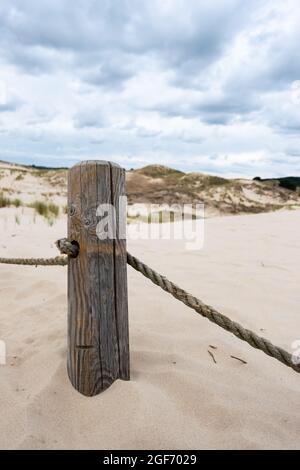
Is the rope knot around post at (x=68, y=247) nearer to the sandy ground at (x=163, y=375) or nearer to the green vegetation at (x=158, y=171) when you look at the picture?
the sandy ground at (x=163, y=375)

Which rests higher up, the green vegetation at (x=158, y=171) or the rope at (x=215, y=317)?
the green vegetation at (x=158, y=171)

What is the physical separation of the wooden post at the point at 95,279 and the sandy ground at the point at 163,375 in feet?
0.35

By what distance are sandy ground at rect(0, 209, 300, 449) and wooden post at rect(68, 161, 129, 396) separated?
11cm

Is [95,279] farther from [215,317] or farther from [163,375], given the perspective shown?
[163,375]

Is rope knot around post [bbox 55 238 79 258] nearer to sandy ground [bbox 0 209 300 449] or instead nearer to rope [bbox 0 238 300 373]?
rope [bbox 0 238 300 373]

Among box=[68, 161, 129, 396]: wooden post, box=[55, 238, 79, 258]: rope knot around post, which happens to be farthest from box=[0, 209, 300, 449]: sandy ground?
box=[55, 238, 79, 258]: rope knot around post

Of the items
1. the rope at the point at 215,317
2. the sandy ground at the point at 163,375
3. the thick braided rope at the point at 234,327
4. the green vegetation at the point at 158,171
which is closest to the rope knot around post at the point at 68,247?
the rope at the point at 215,317

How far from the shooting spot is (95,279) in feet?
5.41

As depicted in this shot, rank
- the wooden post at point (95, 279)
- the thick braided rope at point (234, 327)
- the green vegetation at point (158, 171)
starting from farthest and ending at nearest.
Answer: the green vegetation at point (158, 171) < the wooden post at point (95, 279) < the thick braided rope at point (234, 327)

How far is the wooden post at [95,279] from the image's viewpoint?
1.64 meters

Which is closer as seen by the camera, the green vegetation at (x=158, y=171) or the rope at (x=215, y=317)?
the rope at (x=215, y=317)

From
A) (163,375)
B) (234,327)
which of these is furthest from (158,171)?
(234,327)

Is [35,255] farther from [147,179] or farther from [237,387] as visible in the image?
[147,179]

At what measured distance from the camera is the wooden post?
1.64 meters
